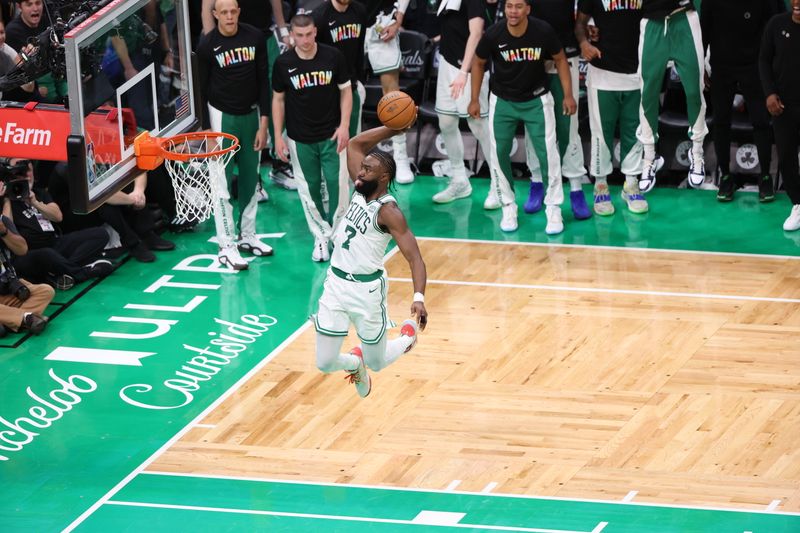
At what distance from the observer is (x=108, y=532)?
9219mm

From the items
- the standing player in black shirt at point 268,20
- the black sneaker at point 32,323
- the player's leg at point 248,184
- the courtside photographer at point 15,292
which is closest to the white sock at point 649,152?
the standing player in black shirt at point 268,20

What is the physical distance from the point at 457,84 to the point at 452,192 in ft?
4.40

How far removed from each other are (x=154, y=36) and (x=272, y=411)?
116 inches

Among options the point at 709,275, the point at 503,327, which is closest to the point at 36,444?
the point at 503,327

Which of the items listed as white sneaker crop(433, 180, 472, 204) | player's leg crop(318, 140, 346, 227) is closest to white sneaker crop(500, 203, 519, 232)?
white sneaker crop(433, 180, 472, 204)

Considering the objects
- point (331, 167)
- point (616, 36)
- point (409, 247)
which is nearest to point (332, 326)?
point (409, 247)

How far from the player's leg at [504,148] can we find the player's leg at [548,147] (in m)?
0.16

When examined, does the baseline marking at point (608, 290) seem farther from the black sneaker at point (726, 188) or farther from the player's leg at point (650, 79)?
the black sneaker at point (726, 188)

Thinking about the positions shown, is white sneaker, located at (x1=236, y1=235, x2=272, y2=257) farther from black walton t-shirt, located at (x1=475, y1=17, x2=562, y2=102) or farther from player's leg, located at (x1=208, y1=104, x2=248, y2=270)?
black walton t-shirt, located at (x1=475, y1=17, x2=562, y2=102)

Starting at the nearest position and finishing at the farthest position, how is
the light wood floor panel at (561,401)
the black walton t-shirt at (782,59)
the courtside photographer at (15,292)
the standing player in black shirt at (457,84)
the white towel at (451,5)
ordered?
the light wood floor panel at (561,401) → the courtside photographer at (15,292) → the black walton t-shirt at (782,59) → the standing player in black shirt at (457,84) → the white towel at (451,5)

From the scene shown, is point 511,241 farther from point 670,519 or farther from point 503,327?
point 670,519

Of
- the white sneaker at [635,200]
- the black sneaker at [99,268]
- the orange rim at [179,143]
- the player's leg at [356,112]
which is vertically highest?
the orange rim at [179,143]

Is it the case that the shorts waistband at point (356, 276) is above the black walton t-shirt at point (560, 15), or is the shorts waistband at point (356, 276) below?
below

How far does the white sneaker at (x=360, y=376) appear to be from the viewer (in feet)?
32.6
